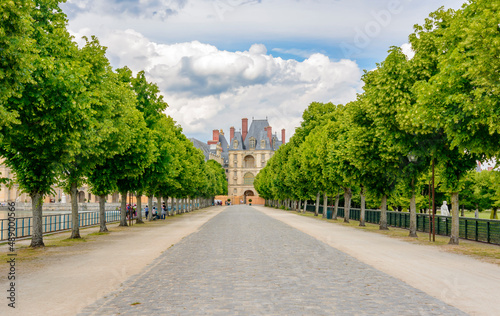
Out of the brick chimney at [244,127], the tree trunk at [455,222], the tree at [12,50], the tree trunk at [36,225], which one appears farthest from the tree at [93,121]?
the brick chimney at [244,127]

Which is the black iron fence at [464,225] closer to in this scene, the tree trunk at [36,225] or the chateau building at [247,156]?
the tree trunk at [36,225]

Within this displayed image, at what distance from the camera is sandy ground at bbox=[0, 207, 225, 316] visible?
8.66m

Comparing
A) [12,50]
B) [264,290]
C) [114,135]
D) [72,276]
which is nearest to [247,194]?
[114,135]

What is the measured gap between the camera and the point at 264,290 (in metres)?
9.79

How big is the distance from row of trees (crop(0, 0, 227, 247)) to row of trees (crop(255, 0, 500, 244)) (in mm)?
11768

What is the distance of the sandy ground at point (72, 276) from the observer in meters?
8.66

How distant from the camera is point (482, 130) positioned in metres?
16.6

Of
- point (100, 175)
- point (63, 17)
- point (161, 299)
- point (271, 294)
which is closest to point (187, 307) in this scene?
point (161, 299)

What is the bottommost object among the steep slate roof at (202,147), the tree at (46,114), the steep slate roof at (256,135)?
the tree at (46,114)

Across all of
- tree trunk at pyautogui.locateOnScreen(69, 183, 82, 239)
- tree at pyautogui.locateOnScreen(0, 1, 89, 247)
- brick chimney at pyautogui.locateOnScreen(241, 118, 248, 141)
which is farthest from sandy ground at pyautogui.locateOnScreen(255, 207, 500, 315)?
brick chimney at pyautogui.locateOnScreen(241, 118, 248, 141)

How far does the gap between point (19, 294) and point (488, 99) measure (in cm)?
1312

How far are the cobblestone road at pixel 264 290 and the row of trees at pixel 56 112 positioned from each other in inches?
205

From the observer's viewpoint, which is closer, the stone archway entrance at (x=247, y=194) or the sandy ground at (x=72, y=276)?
the sandy ground at (x=72, y=276)

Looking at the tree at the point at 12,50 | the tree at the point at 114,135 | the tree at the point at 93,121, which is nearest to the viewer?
the tree at the point at 12,50
